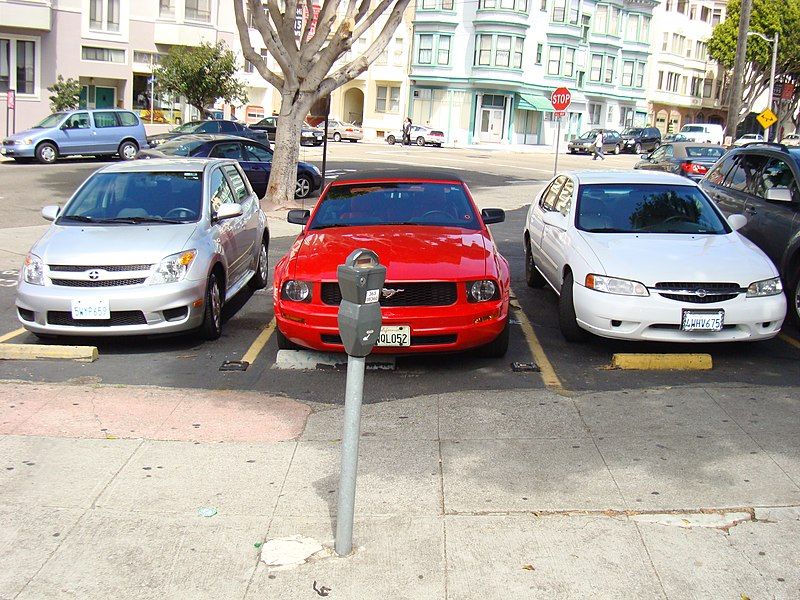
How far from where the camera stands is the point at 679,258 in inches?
318

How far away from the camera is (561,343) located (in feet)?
28.8

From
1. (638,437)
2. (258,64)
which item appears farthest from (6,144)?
(638,437)

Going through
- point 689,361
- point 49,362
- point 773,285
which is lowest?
point 49,362

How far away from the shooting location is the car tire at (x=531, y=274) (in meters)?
11.2

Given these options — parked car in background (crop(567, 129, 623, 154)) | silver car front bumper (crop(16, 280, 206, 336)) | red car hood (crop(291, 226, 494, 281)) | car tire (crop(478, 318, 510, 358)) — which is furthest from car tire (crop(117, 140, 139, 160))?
parked car in background (crop(567, 129, 623, 154))

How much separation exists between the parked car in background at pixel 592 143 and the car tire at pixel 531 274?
4047 cm

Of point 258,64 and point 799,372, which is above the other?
point 258,64

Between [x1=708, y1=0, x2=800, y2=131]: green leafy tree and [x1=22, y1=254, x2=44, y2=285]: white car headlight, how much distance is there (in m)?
59.8

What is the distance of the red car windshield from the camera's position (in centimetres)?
870

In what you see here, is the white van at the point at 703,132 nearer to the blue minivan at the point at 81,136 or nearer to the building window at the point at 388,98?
the building window at the point at 388,98

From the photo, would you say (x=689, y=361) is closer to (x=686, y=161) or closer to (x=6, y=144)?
(x=686, y=161)

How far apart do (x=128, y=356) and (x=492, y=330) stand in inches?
128

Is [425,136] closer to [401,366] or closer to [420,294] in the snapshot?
[401,366]

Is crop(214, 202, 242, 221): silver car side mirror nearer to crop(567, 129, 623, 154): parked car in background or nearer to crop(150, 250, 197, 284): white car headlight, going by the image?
crop(150, 250, 197, 284): white car headlight
